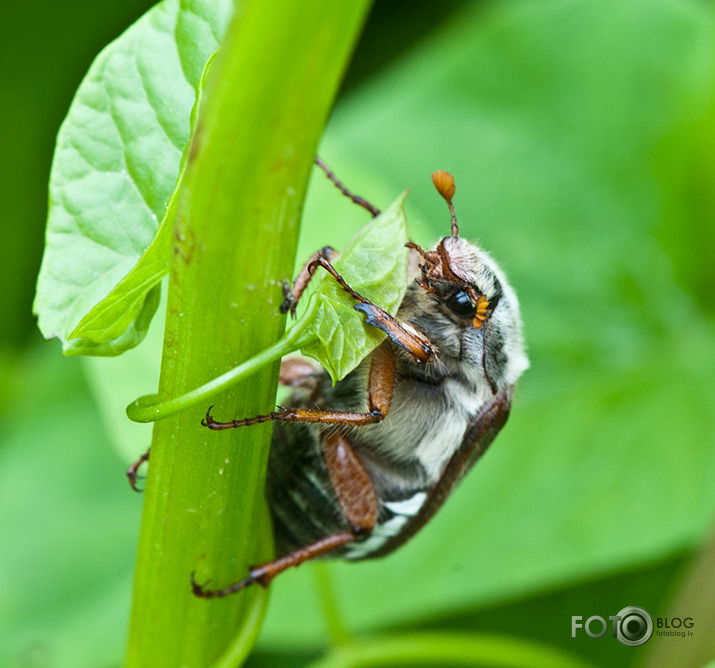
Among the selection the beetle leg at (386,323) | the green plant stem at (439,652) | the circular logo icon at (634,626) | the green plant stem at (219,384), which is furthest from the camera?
the circular logo icon at (634,626)

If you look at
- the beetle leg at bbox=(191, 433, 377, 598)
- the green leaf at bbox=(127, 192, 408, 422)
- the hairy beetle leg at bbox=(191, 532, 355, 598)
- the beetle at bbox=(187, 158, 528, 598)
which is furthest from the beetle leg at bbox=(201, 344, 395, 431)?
the green leaf at bbox=(127, 192, 408, 422)

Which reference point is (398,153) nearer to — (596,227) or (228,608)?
(596,227)

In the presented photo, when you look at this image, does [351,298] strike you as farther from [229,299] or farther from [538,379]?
[538,379]

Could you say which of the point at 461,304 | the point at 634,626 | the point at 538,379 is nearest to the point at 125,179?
the point at 461,304

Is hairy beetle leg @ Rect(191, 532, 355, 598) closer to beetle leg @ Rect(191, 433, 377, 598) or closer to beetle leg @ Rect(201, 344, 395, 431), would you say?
beetle leg @ Rect(191, 433, 377, 598)

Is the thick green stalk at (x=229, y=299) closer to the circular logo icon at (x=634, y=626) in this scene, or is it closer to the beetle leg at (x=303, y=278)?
the beetle leg at (x=303, y=278)

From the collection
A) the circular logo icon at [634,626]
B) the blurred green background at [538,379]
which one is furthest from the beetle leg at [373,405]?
the circular logo icon at [634,626]
